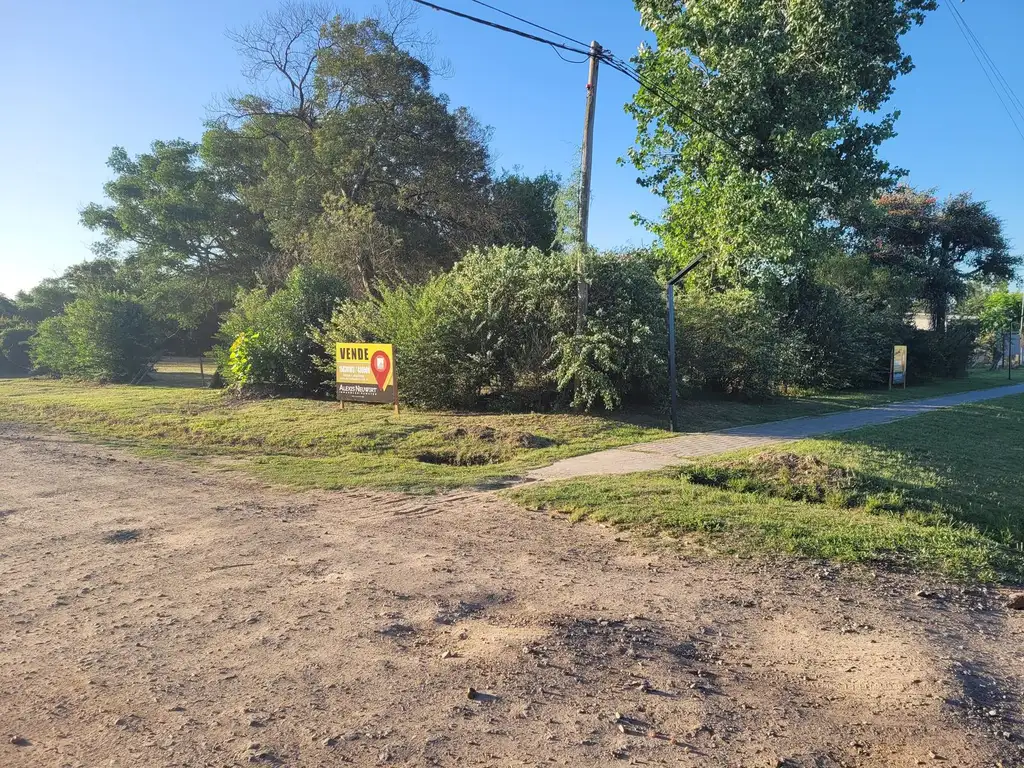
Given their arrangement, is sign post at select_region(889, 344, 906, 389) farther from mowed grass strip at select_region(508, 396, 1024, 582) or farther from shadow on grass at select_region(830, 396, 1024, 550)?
mowed grass strip at select_region(508, 396, 1024, 582)

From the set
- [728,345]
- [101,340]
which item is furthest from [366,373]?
[101,340]

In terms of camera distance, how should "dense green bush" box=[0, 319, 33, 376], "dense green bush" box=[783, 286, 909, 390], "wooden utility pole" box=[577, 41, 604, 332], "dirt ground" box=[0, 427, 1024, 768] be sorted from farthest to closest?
"dense green bush" box=[0, 319, 33, 376]
"dense green bush" box=[783, 286, 909, 390]
"wooden utility pole" box=[577, 41, 604, 332]
"dirt ground" box=[0, 427, 1024, 768]

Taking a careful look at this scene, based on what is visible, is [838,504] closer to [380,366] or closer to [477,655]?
[477,655]

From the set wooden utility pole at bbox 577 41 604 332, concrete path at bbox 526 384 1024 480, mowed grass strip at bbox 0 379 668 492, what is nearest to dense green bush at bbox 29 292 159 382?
mowed grass strip at bbox 0 379 668 492

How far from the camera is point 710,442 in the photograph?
37.8ft

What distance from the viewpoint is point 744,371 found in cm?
1694

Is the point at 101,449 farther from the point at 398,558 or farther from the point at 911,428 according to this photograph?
the point at 911,428

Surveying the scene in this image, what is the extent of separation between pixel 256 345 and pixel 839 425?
13.3 metres

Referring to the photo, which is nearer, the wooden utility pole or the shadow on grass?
the shadow on grass

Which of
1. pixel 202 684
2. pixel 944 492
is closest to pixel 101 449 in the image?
pixel 202 684

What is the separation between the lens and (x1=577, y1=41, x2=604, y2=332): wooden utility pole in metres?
13.4

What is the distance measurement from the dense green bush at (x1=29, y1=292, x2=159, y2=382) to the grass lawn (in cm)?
854

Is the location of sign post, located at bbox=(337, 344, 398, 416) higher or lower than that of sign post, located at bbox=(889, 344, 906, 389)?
lower

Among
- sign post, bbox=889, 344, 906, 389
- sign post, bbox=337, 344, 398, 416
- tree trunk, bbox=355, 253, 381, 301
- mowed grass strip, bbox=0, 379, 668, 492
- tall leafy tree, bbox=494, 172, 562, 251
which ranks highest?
tall leafy tree, bbox=494, 172, 562, 251
